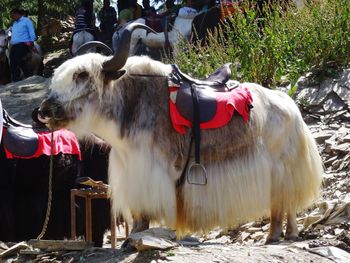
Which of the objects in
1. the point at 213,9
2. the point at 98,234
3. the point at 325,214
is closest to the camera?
the point at 325,214

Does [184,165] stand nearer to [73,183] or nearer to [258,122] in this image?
[258,122]

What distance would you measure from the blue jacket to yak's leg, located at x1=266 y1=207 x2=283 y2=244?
29.4 ft

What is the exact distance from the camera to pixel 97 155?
675 centimetres

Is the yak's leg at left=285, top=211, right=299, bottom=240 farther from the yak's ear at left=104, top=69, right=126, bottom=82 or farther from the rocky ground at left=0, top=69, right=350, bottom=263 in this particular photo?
the yak's ear at left=104, top=69, right=126, bottom=82

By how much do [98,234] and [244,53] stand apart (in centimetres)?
371

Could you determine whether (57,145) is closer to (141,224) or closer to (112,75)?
(112,75)

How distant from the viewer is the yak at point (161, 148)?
5.30 m

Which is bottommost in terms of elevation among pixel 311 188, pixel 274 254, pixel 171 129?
pixel 274 254

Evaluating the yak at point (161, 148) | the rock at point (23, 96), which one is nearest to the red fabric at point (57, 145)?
the yak at point (161, 148)

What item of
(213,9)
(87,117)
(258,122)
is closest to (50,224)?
(87,117)

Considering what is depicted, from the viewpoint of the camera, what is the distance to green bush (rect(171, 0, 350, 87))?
9148 millimetres

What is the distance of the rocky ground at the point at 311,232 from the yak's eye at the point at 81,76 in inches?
49.2

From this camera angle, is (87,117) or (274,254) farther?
(87,117)

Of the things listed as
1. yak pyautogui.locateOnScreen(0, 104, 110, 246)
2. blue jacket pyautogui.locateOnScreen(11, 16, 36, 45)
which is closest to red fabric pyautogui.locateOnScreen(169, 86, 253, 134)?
yak pyautogui.locateOnScreen(0, 104, 110, 246)
